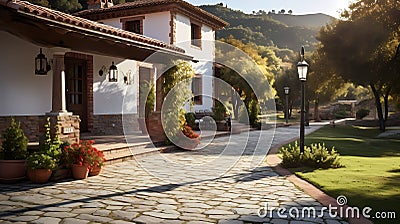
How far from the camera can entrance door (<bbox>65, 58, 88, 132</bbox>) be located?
11.1m

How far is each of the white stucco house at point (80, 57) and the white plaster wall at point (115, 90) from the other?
0.11ft

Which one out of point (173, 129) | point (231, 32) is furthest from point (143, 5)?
point (231, 32)

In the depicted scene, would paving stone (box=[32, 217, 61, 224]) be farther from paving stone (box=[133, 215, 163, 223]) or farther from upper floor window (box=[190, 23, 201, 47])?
upper floor window (box=[190, 23, 201, 47])

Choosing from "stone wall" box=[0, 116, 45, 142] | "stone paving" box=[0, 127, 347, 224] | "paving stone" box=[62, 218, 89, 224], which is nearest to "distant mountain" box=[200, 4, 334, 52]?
"stone wall" box=[0, 116, 45, 142]

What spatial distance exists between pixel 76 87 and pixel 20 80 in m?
2.21

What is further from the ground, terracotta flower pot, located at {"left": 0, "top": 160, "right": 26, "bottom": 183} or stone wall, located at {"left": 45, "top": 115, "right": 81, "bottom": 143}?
stone wall, located at {"left": 45, "top": 115, "right": 81, "bottom": 143}

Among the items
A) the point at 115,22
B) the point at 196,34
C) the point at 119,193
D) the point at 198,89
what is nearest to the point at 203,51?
the point at 196,34

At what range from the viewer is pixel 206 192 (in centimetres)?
580

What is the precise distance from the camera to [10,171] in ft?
20.7

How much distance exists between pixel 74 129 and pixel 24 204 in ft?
9.90

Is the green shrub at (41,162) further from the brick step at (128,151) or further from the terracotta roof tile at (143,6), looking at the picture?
the terracotta roof tile at (143,6)

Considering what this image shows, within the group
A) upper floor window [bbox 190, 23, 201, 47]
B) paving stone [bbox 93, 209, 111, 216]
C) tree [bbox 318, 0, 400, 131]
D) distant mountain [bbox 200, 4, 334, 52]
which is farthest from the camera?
distant mountain [bbox 200, 4, 334, 52]

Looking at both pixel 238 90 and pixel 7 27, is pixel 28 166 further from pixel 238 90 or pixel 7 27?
pixel 238 90

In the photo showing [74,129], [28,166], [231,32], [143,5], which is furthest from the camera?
[231,32]
